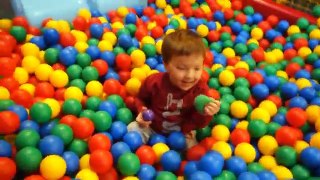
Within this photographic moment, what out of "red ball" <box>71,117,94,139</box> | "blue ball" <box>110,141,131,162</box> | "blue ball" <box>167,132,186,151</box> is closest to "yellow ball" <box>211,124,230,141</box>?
"blue ball" <box>167,132,186,151</box>

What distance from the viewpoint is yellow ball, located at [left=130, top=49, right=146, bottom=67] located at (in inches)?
66.7

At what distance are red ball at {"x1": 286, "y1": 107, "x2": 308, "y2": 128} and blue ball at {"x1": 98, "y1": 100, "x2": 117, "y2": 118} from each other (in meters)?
0.63

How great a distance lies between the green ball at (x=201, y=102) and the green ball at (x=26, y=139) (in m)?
0.51

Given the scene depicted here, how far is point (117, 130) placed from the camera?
1355 millimetres

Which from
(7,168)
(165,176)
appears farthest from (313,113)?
(7,168)

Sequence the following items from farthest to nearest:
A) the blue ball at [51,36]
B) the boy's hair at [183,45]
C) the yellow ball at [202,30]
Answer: the yellow ball at [202,30] → the blue ball at [51,36] → the boy's hair at [183,45]

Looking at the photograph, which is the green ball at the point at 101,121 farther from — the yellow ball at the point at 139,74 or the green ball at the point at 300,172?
the green ball at the point at 300,172

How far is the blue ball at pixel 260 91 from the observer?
1.58 metres

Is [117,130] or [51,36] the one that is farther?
[51,36]

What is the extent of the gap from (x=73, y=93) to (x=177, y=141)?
442 mm

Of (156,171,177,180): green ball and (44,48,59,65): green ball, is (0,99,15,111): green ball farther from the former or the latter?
(156,171,177,180): green ball

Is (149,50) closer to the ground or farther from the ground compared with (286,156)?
farther from the ground

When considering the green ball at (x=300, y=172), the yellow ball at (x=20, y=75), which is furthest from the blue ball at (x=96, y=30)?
the green ball at (x=300, y=172)

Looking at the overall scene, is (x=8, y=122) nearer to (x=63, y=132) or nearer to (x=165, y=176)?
(x=63, y=132)
